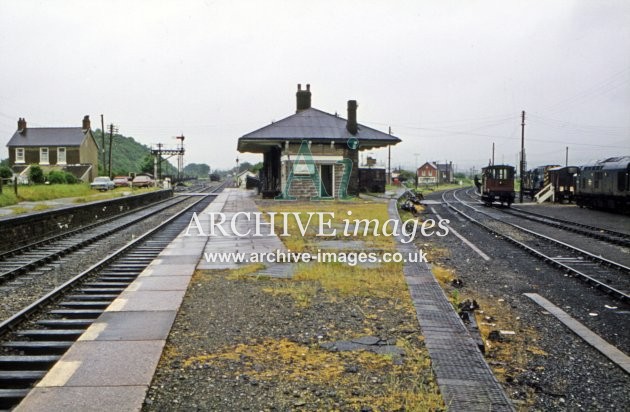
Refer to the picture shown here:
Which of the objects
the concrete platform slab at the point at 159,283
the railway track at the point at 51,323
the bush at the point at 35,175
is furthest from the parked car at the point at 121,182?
the concrete platform slab at the point at 159,283

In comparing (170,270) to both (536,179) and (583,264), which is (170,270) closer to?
(583,264)

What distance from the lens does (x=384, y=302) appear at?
26.0 feet

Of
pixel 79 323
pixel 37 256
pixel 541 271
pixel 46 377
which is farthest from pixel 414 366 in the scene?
pixel 37 256

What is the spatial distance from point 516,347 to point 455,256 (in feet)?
24.8

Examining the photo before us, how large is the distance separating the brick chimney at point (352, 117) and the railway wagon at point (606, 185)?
13.8 metres

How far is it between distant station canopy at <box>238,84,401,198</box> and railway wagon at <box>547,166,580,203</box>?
13540 millimetres

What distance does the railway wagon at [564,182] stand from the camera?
1524 inches

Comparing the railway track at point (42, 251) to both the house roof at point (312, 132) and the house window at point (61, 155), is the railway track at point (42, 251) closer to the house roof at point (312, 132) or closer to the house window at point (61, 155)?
the house roof at point (312, 132)

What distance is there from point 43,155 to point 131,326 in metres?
70.5

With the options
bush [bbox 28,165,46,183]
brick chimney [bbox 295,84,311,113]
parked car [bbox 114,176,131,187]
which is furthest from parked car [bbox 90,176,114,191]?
brick chimney [bbox 295,84,311,113]

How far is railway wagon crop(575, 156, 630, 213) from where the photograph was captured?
27.5m

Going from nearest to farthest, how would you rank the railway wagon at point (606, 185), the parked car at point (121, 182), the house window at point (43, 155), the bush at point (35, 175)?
the railway wagon at point (606, 185) → the bush at point (35, 175) → the parked car at point (121, 182) → the house window at point (43, 155)

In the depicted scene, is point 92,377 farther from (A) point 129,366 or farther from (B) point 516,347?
(B) point 516,347

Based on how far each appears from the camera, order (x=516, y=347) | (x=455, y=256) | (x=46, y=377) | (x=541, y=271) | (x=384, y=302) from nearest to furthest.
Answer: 1. (x=46, y=377)
2. (x=516, y=347)
3. (x=384, y=302)
4. (x=541, y=271)
5. (x=455, y=256)
